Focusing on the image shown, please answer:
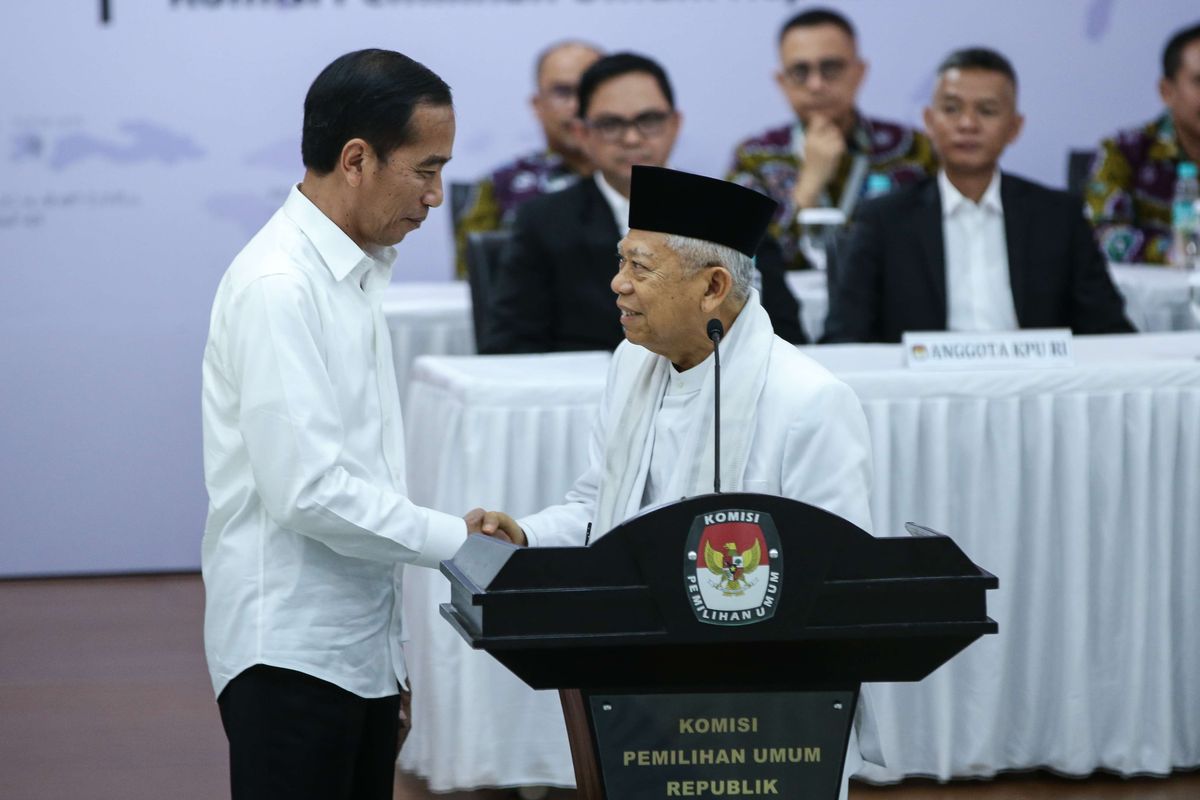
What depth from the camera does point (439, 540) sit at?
193 cm

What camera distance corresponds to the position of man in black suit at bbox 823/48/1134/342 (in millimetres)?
4496

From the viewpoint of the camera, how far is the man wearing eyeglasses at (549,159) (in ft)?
19.6

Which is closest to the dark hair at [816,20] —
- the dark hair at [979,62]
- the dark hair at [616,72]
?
the dark hair at [979,62]

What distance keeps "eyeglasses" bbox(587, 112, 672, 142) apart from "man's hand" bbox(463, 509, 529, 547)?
94.5 inches

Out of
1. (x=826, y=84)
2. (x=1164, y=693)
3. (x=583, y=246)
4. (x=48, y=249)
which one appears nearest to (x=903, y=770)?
(x=1164, y=693)

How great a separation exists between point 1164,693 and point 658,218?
210cm

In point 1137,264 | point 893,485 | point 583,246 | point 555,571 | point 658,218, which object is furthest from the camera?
point 1137,264

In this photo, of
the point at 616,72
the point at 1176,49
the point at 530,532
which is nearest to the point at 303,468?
the point at 530,532

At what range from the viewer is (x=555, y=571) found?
1.58 m

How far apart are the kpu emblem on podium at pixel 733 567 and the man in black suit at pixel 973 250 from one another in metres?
2.94

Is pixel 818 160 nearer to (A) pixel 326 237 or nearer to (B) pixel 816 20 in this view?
(B) pixel 816 20

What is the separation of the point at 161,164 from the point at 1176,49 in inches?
156

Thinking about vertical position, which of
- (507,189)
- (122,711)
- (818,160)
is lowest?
(122,711)

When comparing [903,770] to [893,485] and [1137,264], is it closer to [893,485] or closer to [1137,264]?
[893,485]
